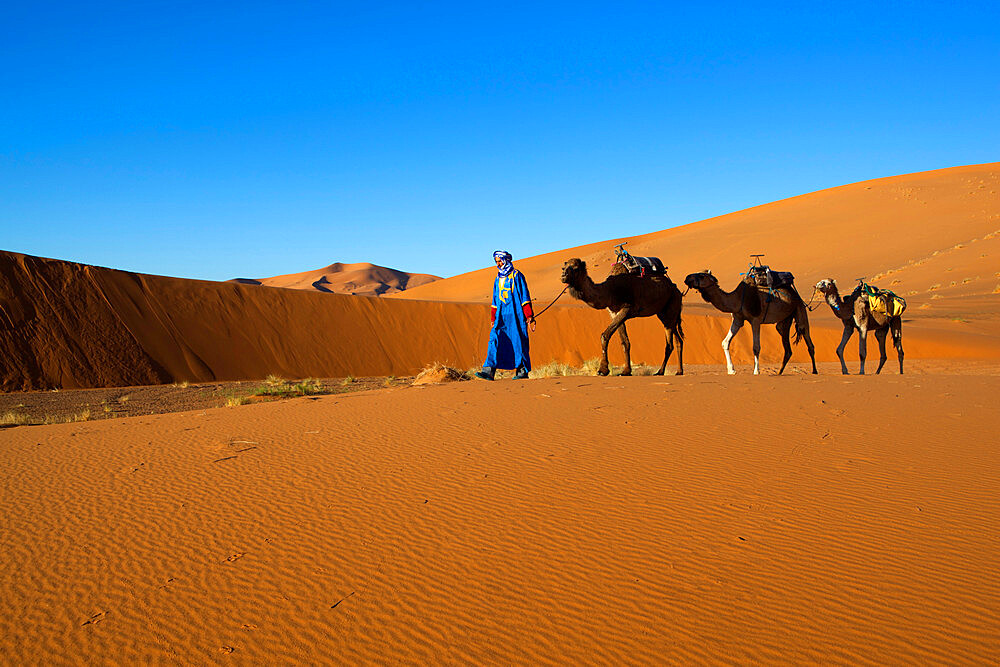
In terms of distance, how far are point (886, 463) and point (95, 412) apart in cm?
1369

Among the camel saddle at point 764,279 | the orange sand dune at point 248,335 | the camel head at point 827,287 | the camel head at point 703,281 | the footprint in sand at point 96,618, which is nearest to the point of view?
the footprint in sand at point 96,618

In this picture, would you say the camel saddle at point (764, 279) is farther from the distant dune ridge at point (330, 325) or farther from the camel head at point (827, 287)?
the distant dune ridge at point (330, 325)

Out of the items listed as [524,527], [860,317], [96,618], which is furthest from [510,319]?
[96,618]

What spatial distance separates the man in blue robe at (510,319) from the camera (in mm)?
12539

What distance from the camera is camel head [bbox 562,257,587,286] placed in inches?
432

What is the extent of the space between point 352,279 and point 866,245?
88.6 m

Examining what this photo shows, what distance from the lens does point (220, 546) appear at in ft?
13.2

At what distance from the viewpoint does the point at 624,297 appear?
40.3 ft

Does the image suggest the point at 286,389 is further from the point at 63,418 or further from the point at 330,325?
the point at 330,325

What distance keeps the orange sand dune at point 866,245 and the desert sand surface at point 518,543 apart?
94.5ft

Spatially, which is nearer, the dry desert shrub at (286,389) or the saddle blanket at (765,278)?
the saddle blanket at (765,278)

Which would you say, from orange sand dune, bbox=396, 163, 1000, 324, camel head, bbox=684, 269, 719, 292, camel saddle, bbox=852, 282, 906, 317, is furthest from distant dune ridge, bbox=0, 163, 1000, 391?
camel head, bbox=684, 269, 719, 292

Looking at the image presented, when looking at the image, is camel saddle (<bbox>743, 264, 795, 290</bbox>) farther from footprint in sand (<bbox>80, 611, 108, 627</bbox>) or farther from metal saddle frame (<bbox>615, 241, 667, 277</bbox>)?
footprint in sand (<bbox>80, 611, 108, 627</bbox>)

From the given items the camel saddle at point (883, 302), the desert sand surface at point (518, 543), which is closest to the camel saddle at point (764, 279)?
the camel saddle at point (883, 302)
